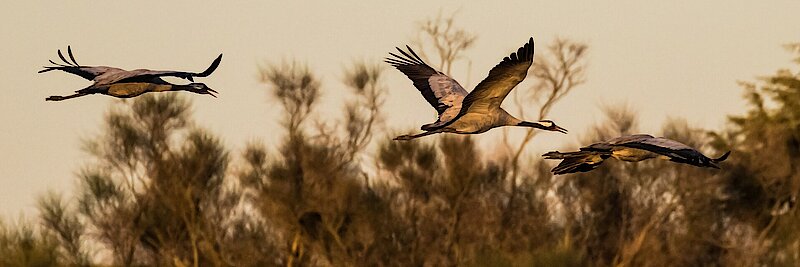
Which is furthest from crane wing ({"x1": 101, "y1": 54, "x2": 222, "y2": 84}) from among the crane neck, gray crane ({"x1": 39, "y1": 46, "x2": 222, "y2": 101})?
the crane neck

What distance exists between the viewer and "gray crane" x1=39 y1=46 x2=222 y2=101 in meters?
18.2

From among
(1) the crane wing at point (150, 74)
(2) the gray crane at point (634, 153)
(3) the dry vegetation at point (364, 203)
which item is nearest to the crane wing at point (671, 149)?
(2) the gray crane at point (634, 153)

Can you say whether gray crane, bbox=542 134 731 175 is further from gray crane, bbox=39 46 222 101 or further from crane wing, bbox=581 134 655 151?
gray crane, bbox=39 46 222 101

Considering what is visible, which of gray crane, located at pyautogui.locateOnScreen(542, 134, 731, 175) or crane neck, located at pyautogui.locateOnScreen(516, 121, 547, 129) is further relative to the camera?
crane neck, located at pyautogui.locateOnScreen(516, 121, 547, 129)

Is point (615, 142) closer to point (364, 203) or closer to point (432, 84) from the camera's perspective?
point (432, 84)

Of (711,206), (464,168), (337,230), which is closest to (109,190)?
(337,230)

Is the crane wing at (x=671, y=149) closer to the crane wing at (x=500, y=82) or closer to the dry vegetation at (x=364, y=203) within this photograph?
the crane wing at (x=500, y=82)

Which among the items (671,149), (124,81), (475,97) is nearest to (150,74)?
(124,81)

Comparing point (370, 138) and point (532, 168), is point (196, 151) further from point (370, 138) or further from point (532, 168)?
point (532, 168)

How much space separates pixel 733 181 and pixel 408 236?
13.7 meters

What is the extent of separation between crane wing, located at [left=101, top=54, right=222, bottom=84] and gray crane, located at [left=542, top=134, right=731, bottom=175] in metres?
3.67

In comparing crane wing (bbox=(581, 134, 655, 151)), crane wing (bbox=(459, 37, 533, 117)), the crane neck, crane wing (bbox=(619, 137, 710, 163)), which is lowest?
crane wing (bbox=(619, 137, 710, 163))

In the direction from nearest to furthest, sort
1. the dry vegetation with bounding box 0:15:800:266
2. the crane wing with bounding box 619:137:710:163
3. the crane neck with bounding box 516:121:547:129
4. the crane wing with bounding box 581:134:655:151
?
the crane wing with bounding box 619:137:710:163
the crane wing with bounding box 581:134:655:151
the crane neck with bounding box 516:121:547:129
the dry vegetation with bounding box 0:15:800:266

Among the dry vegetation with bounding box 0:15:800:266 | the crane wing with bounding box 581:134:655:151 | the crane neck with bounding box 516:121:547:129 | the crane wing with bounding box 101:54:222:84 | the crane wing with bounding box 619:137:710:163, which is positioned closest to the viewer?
the crane wing with bounding box 101:54:222:84
